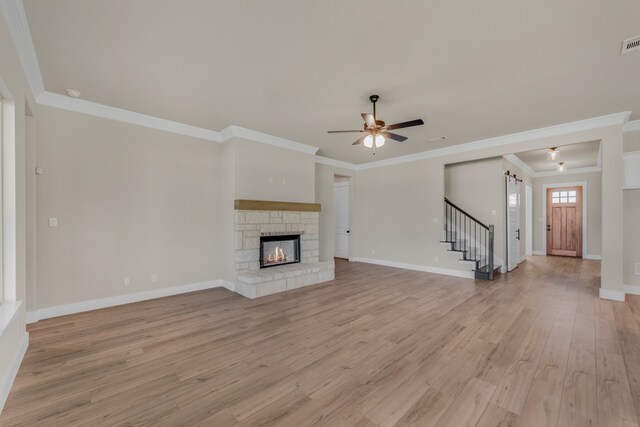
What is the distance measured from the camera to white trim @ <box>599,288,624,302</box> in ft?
13.9

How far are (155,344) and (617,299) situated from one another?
6428 mm

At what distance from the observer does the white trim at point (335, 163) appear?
7.11m

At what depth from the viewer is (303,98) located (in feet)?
12.1

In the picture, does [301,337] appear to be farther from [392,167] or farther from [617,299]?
[392,167]

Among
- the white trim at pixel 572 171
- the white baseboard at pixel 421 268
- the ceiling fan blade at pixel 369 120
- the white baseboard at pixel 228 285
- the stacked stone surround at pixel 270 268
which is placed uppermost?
the white trim at pixel 572 171

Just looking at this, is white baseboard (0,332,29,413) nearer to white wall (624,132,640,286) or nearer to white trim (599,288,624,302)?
white trim (599,288,624,302)

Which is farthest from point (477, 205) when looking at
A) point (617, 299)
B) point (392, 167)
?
point (617, 299)

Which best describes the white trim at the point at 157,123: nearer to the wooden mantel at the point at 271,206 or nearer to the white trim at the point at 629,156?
→ the wooden mantel at the point at 271,206

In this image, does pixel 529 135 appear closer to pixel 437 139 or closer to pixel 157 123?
pixel 437 139

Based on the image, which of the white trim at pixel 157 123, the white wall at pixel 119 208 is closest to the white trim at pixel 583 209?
the white trim at pixel 157 123

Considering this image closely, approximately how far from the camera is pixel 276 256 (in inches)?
216

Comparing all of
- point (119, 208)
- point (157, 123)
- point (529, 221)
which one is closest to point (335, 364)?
point (119, 208)

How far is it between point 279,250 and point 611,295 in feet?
18.1

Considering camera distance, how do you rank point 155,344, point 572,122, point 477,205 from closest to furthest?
point 155,344 → point 572,122 → point 477,205
